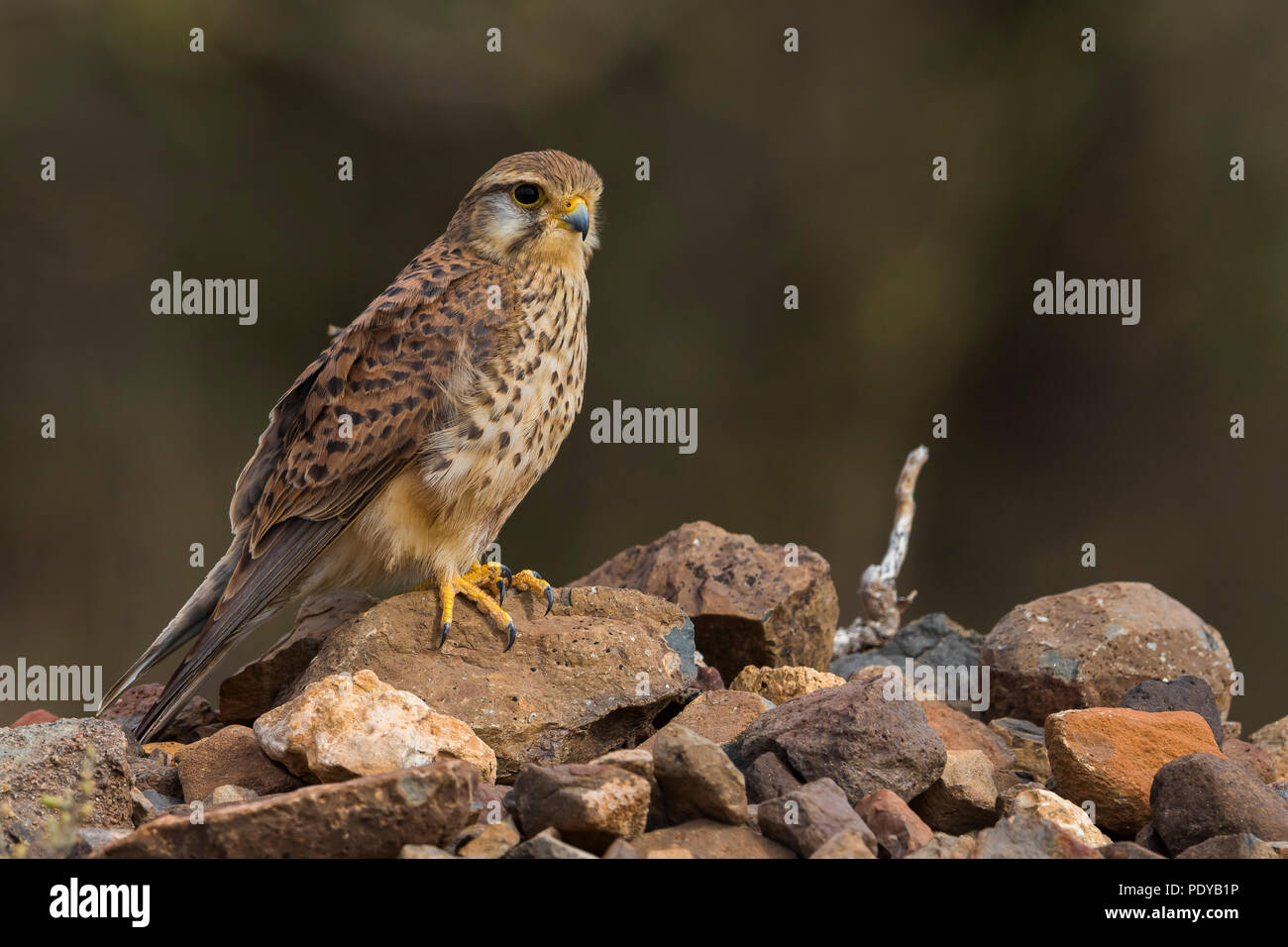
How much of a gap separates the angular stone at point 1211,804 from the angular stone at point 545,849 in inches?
42.5

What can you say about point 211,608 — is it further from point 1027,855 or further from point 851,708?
point 1027,855

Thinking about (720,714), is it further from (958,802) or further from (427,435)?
(427,435)

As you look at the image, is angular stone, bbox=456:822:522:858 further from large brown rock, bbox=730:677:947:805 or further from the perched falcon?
the perched falcon

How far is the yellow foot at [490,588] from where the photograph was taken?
123 inches

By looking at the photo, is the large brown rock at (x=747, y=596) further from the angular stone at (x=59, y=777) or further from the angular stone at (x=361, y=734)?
the angular stone at (x=59, y=777)

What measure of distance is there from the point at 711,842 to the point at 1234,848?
84cm

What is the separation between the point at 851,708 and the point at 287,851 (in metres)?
1.08

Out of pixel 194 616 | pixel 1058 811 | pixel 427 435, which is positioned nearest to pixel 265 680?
pixel 194 616

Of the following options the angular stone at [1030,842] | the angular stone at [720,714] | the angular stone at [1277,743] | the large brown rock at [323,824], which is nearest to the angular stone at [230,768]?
the large brown rock at [323,824]

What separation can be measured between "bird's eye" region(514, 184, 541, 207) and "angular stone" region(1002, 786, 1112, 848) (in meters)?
1.96

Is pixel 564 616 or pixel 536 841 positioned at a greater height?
pixel 564 616

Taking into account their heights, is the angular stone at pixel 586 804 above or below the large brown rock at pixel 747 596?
below

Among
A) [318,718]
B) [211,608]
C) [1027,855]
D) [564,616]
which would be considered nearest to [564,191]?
[564,616]

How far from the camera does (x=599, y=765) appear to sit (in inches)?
86.6
